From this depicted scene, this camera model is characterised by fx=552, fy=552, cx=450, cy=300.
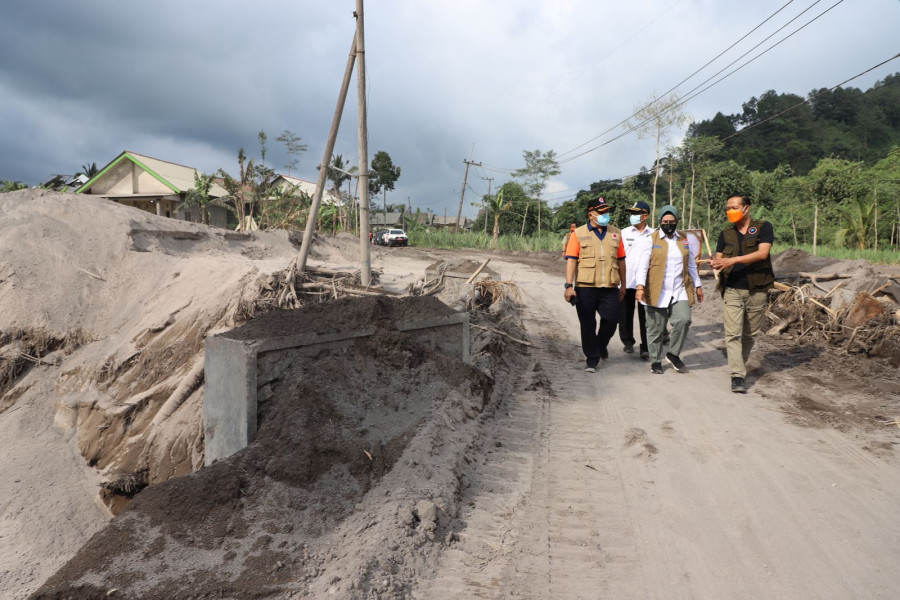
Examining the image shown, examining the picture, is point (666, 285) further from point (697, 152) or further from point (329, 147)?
point (697, 152)

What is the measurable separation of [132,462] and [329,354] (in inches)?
162

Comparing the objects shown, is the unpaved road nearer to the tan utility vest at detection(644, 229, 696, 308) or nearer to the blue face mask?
the tan utility vest at detection(644, 229, 696, 308)

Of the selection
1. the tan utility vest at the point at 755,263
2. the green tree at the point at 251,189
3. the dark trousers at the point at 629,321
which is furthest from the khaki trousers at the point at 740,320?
the green tree at the point at 251,189

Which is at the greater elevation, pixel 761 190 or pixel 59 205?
pixel 761 190

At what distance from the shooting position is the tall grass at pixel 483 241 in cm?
3112

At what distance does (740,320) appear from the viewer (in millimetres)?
6059

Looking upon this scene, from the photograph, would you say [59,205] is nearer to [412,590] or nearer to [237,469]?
[237,469]

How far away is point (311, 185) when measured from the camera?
43.8 m

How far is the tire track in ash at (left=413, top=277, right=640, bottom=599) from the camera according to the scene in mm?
2881

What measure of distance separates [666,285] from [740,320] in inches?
36.5

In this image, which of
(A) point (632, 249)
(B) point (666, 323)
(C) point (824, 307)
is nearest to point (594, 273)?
(A) point (632, 249)

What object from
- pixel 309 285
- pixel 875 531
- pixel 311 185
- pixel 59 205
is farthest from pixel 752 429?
pixel 311 185

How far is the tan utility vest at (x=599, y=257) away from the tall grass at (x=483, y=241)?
23.1m

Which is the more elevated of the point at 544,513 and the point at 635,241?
the point at 635,241
